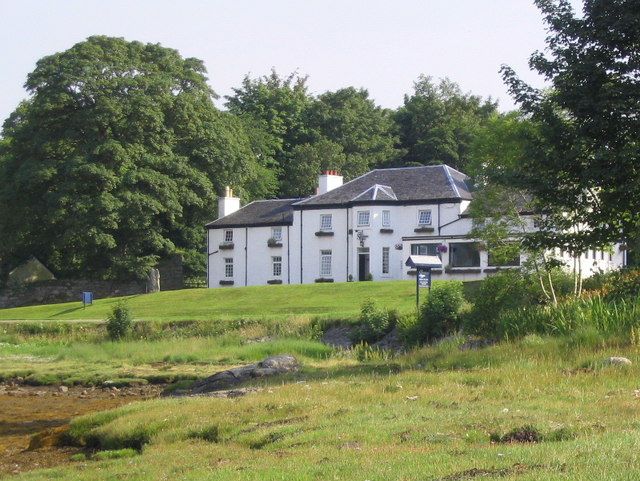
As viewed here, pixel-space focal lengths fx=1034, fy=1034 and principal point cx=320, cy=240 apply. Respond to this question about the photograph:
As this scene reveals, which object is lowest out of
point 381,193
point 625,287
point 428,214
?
point 625,287

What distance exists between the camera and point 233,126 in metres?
77.8

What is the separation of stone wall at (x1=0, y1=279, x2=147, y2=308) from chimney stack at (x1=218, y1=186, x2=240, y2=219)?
8.27m

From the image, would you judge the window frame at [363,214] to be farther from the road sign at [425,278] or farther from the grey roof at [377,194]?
the road sign at [425,278]

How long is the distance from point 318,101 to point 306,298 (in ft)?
151

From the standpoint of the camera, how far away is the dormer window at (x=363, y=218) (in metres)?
68.0

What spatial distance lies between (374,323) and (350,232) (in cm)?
2883

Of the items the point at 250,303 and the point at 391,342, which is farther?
the point at 250,303

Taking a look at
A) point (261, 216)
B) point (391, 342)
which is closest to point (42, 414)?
point (391, 342)

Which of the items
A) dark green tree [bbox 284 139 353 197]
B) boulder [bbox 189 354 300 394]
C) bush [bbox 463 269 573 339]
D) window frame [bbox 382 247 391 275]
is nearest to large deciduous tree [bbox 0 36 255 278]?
window frame [bbox 382 247 391 275]

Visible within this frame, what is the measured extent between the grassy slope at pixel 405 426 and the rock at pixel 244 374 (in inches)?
145

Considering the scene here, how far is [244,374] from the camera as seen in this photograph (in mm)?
26266

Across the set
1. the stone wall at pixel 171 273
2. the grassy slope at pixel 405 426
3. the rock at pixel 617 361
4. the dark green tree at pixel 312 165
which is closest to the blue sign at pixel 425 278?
the grassy slope at pixel 405 426

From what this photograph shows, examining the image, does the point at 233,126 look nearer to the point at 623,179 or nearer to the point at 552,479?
the point at 623,179

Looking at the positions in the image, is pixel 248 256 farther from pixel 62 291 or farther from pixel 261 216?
pixel 62 291
